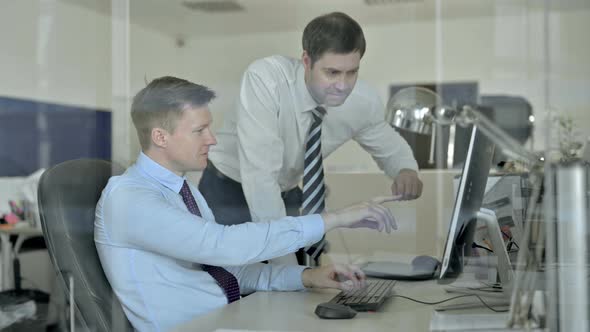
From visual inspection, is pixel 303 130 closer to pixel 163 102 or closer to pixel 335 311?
pixel 163 102

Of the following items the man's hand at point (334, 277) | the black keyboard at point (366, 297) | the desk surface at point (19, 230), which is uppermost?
the desk surface at point (19, 230)

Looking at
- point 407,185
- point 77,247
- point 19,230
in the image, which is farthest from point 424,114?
point 19,230

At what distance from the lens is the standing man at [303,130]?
2111 mm

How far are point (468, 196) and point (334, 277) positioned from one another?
43 cm

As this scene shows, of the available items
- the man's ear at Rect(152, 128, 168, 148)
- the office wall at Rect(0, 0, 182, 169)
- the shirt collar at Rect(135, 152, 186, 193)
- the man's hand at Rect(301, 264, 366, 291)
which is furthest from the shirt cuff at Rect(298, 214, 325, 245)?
the office wall at Rect(0, 0, 182, 169)

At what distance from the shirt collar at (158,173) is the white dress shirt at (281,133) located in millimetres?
388

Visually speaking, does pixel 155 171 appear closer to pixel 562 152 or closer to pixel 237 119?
pixel 237 119

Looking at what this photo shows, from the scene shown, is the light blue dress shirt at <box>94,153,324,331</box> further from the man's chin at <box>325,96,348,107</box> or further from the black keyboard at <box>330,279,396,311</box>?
the man's chin at <box>325,96,348,107</box>

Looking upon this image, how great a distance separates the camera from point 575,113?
1.60m

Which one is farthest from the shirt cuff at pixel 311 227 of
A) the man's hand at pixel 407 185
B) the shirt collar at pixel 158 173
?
the man's hand at pixel 407 185

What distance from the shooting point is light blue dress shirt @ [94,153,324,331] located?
154 centimetres

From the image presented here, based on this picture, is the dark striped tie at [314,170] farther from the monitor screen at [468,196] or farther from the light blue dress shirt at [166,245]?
the monitor screen at [468,196]

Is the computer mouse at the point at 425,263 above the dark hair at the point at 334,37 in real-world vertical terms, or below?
below

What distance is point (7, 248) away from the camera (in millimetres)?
2363
